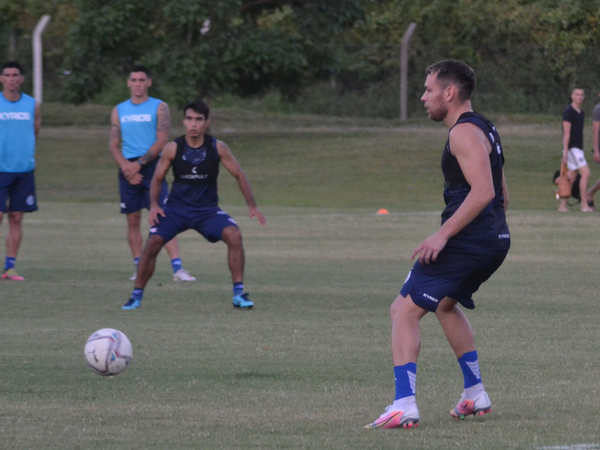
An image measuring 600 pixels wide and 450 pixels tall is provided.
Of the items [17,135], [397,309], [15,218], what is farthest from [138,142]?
[397,309]

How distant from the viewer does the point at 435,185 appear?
27875 mm

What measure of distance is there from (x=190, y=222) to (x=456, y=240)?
15.4ft

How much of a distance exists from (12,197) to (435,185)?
1708cm

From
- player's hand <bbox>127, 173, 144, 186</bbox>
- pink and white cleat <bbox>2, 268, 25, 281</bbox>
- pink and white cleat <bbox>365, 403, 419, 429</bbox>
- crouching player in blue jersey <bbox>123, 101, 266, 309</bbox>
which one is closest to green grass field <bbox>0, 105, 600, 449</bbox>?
pink and white cleat <bbox>365, 403, 419, 429</bbox>

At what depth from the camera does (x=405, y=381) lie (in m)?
5.29

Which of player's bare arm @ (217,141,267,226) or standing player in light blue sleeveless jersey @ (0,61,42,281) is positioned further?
standing player in light blue sleeveless jersey @ (0,61,42,281)

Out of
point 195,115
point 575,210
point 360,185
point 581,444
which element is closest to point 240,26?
point 360,185

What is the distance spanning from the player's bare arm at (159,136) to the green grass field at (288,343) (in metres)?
1.33

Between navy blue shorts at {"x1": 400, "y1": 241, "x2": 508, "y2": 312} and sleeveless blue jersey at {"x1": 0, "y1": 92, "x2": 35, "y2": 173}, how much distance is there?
24.8 ft

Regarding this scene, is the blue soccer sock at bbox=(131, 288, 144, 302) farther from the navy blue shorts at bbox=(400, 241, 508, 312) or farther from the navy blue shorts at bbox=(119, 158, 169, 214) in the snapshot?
the navy blue shorts at bbox=(400, 241, 508, 312)

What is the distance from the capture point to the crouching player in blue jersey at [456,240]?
5.23 metres

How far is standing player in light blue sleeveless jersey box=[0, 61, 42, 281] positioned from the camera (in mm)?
11945

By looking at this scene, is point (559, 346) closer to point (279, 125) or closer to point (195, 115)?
point (195, 115)

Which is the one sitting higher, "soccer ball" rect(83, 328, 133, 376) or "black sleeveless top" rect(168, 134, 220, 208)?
"black sleeveless top" rect(168, 134, 220, 208)
